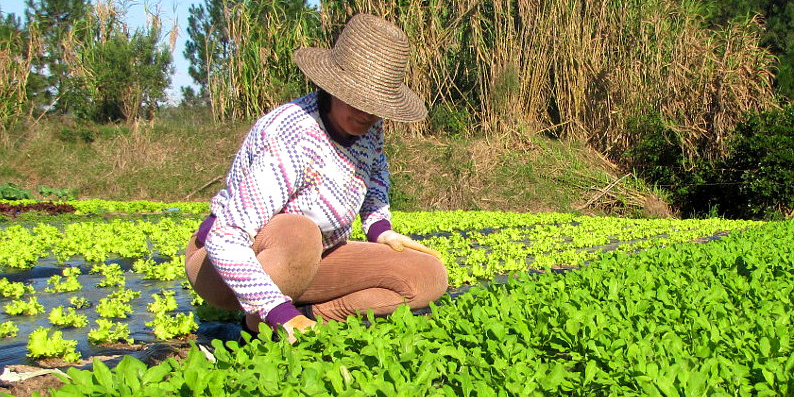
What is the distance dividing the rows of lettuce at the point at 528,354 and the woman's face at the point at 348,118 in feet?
2.75

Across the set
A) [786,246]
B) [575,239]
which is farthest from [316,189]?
[575,239]

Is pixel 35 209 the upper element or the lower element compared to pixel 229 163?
upper

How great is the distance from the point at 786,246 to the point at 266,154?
479cm

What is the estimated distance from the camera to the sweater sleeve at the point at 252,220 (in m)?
2.60

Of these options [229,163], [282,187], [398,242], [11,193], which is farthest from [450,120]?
[282,187]

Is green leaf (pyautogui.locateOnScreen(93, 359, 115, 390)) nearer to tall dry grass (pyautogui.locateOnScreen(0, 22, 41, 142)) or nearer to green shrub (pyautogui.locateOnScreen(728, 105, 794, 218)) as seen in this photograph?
green shrub (pyautogui.locateOnScreen(728, 105, 794, 218))

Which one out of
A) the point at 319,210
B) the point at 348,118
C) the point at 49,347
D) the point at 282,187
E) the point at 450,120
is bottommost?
the point at 450,120

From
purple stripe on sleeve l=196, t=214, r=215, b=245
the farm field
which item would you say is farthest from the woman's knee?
the farm field

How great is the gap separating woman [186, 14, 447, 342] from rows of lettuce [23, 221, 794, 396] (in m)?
0.27

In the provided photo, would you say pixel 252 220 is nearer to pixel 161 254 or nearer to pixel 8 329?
pixel 8 329

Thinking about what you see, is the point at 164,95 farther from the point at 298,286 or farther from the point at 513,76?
the point at 298,286

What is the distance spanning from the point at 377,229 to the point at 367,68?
976 mm

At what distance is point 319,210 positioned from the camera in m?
3.18

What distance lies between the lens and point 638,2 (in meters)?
16.3
